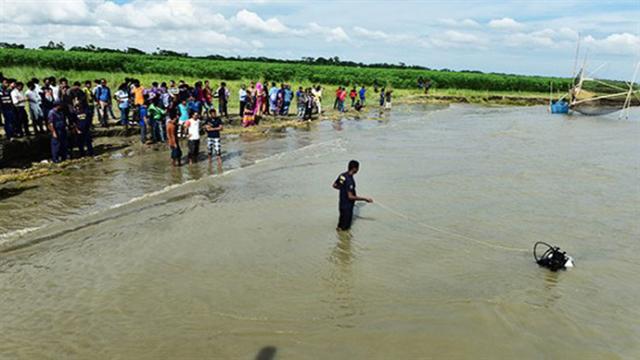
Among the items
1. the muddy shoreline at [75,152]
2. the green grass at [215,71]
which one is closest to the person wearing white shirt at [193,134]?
the muddy shoreline at [75,152]

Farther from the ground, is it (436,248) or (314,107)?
(314,107)

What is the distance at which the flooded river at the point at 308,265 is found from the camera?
18.8ft

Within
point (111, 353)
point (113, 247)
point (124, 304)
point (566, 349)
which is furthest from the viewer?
point (113, 247)

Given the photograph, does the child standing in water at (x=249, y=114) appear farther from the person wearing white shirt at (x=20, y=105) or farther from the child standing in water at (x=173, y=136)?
the person wearing white shirt at (x=20, y=105)

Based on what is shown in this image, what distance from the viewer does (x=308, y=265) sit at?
25.4 feet

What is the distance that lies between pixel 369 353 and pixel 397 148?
47.4ft

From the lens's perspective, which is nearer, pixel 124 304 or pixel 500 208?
pixel 124 304

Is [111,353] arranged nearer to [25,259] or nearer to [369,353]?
[369,353]

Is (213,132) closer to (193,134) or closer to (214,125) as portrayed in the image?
(214,125)

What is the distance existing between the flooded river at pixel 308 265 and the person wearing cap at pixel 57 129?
3.04 ft

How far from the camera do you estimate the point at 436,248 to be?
28.7ft

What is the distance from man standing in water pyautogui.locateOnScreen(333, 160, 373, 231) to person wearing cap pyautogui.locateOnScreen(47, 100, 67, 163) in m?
8.06

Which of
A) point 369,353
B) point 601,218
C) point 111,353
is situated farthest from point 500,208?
point 111,353

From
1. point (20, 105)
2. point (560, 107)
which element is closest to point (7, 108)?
point (20, 105)
